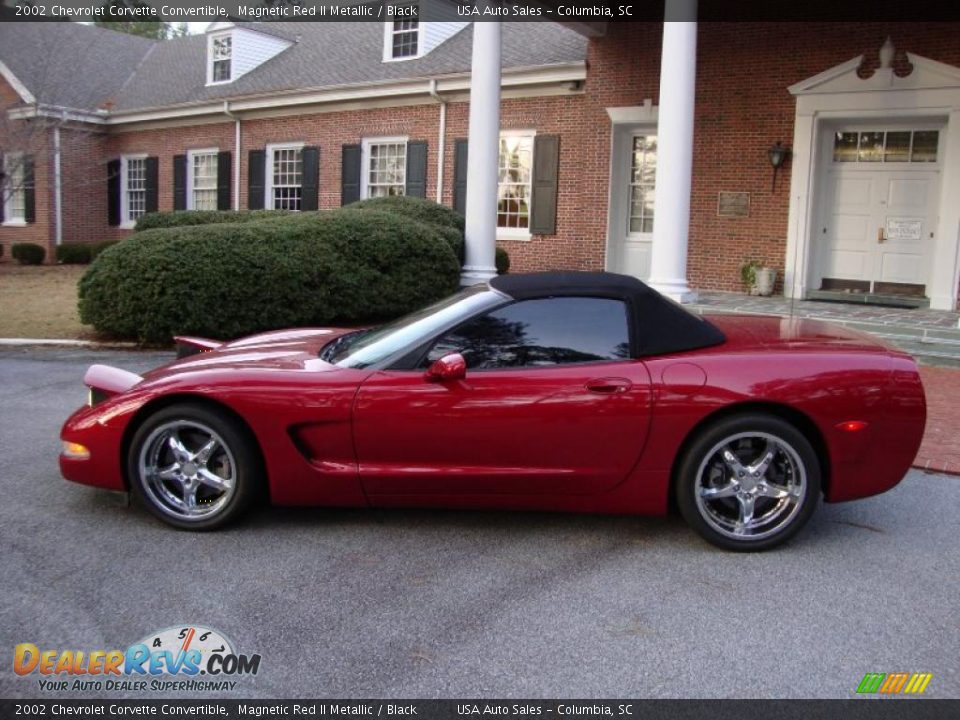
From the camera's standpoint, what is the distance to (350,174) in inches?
788

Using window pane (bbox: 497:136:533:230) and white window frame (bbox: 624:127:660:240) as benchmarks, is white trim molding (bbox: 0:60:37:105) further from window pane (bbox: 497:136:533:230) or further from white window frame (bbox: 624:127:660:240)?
white window frame (bbox: 624:127:660:240)

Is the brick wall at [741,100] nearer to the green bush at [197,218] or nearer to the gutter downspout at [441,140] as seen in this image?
the gutter downspout at [441,140]

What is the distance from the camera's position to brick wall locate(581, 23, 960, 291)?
45.0 feet

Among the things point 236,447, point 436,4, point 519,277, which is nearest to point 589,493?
point 519,277

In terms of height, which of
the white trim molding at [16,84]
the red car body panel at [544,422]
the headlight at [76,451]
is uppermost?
the white trim molding at [16,84]

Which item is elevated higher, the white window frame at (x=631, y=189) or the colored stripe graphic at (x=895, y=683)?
the white window frame at (x=631, y=189)

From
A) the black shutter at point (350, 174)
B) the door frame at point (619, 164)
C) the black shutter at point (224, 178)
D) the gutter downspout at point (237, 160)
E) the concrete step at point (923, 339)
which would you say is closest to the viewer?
the concrete step at point (923, 339)

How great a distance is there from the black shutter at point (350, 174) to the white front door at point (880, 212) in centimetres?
1054

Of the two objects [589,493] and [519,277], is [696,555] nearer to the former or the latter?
[589,493]

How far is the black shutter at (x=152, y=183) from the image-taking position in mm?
24422

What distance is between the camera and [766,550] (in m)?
4.25

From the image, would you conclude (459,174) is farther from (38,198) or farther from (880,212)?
(38,198)

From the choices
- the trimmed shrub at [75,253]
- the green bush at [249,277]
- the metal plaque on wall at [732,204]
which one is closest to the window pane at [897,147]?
the metal plaque on wall at [732,204]

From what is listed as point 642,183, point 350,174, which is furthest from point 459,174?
point 642,183
